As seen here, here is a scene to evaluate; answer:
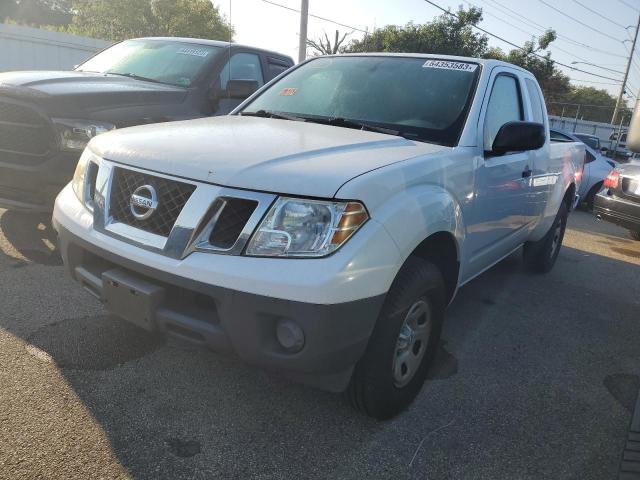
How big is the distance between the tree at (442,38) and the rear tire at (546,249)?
26.4 meters

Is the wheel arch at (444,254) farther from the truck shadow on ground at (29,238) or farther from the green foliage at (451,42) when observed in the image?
the green foliage at (451,42)

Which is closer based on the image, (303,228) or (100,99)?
(303,228)

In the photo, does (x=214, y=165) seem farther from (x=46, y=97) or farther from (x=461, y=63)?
(x=46, y=97)

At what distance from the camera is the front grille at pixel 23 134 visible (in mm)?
3945

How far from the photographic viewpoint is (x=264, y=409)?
2.57m

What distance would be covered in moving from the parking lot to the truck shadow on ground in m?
0.22

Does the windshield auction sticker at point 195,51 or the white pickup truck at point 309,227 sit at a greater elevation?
the windshield auction sticker at point 195,51

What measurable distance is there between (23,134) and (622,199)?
680 centimetres

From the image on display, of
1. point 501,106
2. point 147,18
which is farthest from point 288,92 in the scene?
point 147,18

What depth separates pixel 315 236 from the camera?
2.01 metres

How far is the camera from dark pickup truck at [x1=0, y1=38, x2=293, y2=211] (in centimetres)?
392

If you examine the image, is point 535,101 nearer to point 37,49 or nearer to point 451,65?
point 451,65

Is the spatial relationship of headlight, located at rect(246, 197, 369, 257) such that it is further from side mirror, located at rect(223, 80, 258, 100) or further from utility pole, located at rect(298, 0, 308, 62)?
utility pole, located at rect(298, 0, 308, 62)

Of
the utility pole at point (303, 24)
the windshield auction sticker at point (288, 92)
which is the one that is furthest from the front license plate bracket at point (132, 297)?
the utility pole at point (303, 24)
